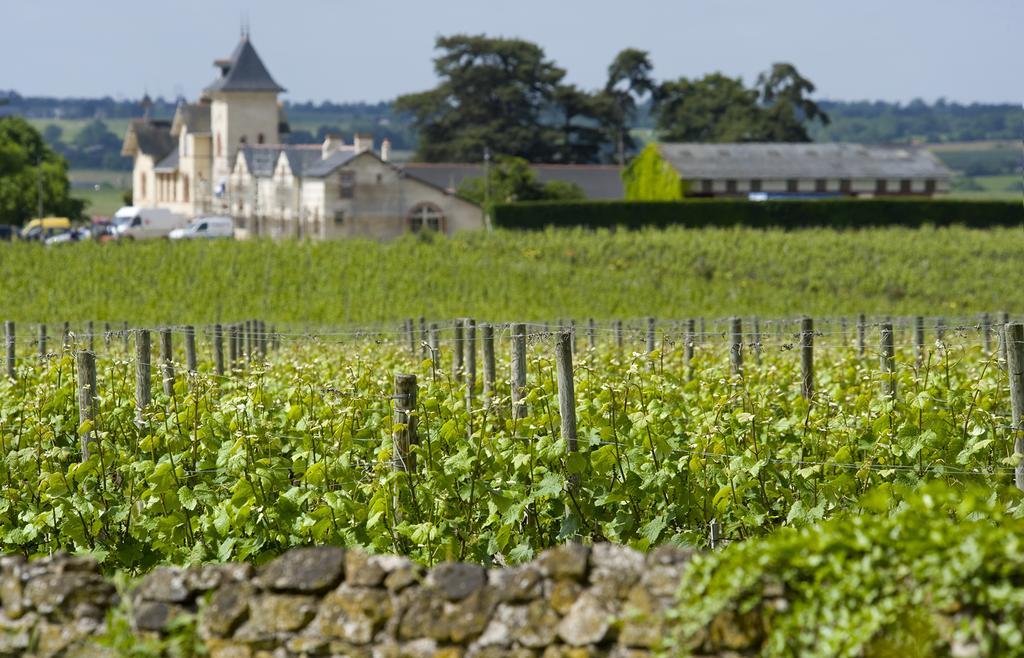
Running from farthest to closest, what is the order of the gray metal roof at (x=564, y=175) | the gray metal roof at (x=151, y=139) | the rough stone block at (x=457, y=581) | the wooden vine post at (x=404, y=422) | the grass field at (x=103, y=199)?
the grass field at (x=103, y=199)
the gray metal roof at (x=151, y=139)
the gray metal roof at (x=564, y=175)
the wooden vine post at (x=404, y=422)
the rough stone block at (x=457, y=581)

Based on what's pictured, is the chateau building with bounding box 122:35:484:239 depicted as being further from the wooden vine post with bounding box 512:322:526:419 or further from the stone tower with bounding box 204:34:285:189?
the wooden vine post with bounding box 512:322:526:419

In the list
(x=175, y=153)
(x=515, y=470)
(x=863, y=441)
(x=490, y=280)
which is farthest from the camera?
(x=175, y=153)

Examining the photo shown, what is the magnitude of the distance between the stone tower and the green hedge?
30934 millimetres

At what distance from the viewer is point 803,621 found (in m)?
5.42

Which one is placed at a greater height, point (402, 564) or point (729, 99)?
point (729, 99)

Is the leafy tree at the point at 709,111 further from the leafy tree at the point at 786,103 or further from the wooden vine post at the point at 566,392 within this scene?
the wooden vine post at the point at 566,392

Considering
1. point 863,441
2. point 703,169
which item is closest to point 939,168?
point 703,169

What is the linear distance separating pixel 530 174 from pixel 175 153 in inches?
1227

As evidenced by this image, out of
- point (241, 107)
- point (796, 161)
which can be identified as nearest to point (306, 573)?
point (796, 161)

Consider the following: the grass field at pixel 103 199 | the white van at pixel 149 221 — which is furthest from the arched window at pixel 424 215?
the grass field at pixel 103 199

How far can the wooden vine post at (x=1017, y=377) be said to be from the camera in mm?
9213

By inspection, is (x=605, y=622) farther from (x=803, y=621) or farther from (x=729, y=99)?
(x=729, y=99)

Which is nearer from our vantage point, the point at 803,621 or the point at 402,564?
the point at 803,621

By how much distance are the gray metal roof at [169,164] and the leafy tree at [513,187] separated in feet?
77.2
